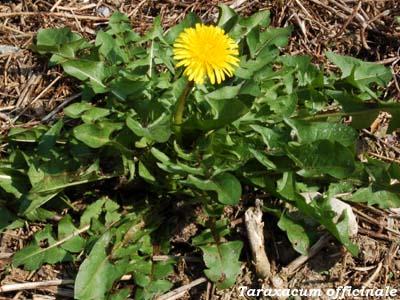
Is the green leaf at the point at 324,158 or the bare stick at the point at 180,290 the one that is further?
the bare stick at the point at 180,290

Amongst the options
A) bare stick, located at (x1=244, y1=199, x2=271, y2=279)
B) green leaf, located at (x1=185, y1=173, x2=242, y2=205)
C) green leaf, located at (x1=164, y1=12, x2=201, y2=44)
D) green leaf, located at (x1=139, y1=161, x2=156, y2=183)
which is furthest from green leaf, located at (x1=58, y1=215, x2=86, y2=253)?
green leaf, located at (x1=164, y1=12, x2=201, y2=44)

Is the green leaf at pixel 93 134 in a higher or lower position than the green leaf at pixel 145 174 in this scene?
higher

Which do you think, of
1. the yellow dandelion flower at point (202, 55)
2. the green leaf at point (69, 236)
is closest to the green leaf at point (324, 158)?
the yellow dandelion flower at point (202, 55)

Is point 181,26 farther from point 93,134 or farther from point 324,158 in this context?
point 324,158

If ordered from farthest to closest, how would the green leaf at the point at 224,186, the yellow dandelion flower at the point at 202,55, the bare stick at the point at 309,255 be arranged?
the bare stick at the point at 309,255
the green leaf at the point at 224,186
the yellow dandelion flower at the point at 202,55

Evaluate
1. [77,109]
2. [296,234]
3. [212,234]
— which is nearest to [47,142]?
[77,109]

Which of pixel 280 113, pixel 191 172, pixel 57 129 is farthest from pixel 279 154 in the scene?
pixel 57 129

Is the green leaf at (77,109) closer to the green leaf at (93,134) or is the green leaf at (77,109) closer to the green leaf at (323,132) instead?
the green leaf at (93,134)
